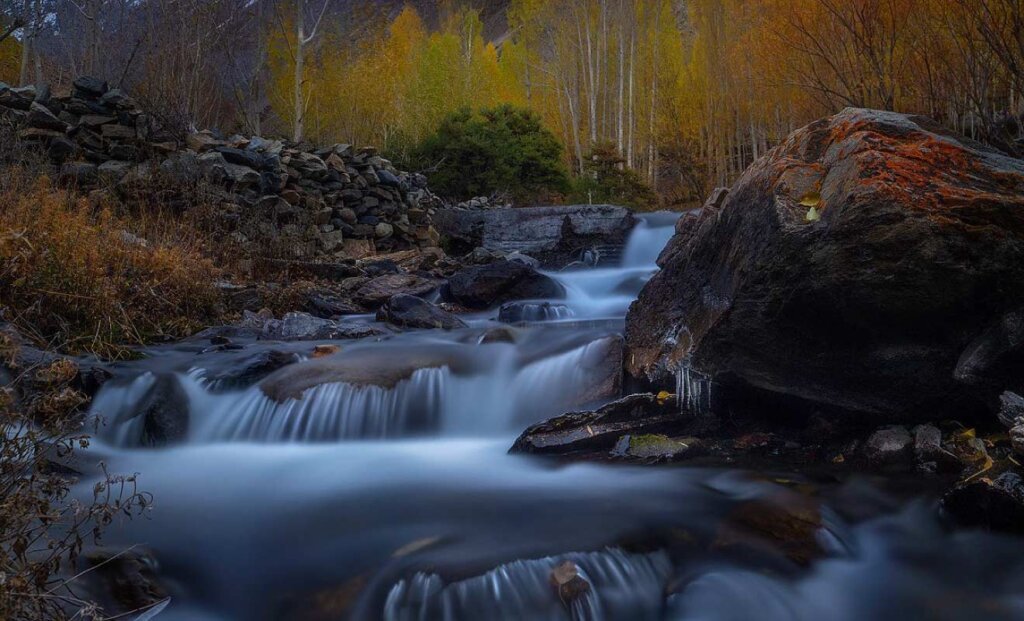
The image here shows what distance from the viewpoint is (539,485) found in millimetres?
3811

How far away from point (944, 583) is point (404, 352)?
4.21 metres

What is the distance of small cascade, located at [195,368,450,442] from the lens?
479 cm

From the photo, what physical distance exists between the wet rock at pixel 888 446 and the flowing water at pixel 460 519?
0.26 metres

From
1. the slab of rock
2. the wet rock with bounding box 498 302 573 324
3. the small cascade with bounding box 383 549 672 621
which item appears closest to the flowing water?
the small cascade with bounding box 383 549 672 621

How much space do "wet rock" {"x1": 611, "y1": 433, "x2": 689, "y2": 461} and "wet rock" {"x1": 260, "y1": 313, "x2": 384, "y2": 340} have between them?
3.64 m

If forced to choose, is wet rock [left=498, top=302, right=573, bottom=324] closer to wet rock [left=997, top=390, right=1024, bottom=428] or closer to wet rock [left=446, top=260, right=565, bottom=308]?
wet rock [left=446, top=260, right=565, bottom=308]

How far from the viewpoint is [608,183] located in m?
17.1

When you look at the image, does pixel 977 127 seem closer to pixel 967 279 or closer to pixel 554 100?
pixel 967 279

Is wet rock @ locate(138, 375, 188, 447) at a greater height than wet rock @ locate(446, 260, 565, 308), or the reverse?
wet rock @ locate(446, 260, 565, 308)

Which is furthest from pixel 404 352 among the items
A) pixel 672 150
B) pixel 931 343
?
pixel 672 150

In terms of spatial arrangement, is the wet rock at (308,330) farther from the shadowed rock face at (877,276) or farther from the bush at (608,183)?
the bush at (608,183)

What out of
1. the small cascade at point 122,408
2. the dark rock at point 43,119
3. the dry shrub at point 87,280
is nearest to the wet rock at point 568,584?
the small cascade at point 122,408

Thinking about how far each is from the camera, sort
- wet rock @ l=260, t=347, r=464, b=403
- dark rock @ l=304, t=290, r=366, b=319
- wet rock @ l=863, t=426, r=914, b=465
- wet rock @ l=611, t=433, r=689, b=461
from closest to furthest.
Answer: wet rock @ l=863, t=426, r=914, b=465, wet rock @ l=611, t=433, r=689, b=461, wet rock @ l=260, t=347, r=464, b=403, dark rock @ l=304, t=290, r=366, b=319

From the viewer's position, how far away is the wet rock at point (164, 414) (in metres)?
4.65
